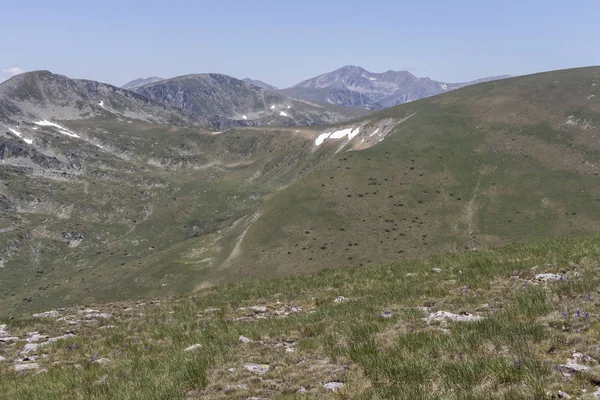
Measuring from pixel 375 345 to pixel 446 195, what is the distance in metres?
152

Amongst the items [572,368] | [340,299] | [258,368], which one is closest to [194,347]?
[258,368]

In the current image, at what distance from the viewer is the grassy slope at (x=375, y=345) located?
6945 mm

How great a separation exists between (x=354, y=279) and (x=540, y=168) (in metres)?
165

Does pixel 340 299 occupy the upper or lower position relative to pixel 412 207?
upper

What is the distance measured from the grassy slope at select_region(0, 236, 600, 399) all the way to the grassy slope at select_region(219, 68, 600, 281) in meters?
95.2

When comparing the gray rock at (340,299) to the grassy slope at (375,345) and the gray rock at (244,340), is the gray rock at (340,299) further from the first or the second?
the gray rock at (244,340)

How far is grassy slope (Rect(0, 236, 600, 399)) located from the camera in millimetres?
6945

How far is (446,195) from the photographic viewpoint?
15138 cm

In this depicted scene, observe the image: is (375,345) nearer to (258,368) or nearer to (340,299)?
(258,368)

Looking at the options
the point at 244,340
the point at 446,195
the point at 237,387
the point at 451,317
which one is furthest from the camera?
the point at 446,195

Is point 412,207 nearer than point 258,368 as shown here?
No

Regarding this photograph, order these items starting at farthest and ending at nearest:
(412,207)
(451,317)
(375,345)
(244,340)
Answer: (412,207)
(244,340)
(451,317)
(375,345)

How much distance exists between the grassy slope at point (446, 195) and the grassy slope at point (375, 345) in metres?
95.2

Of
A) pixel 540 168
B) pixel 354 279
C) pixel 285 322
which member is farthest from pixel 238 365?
pixel 540 168
